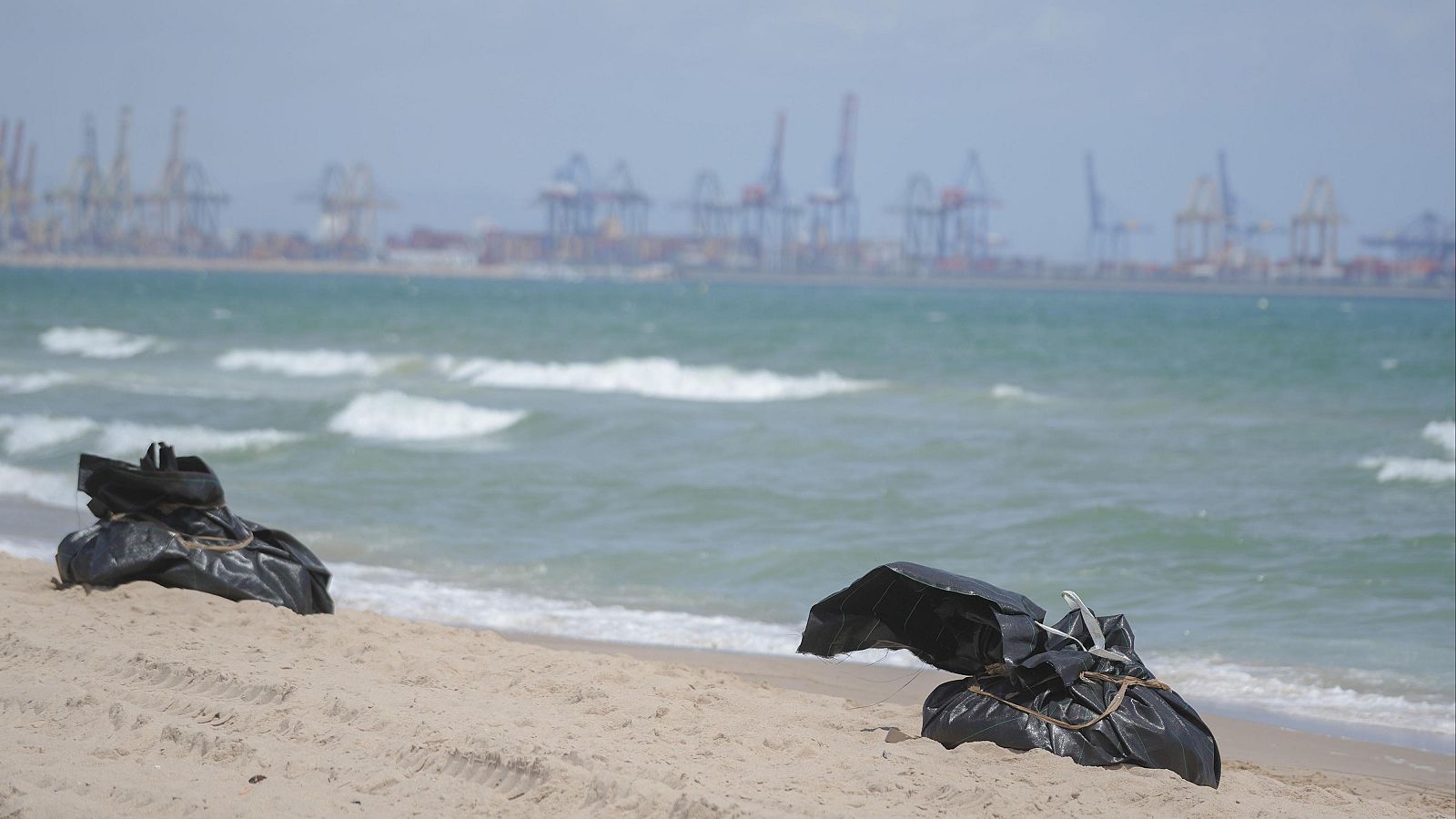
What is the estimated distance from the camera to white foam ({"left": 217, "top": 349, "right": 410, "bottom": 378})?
27.3 m

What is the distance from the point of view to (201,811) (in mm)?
3717

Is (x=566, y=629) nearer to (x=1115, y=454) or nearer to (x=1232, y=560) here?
(x=1232, y=560)

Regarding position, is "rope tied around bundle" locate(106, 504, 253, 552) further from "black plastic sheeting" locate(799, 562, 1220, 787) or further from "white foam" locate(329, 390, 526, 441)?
"white foam" locate(329, 390, 526, 441)

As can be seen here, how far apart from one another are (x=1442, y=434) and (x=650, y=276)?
464 ft

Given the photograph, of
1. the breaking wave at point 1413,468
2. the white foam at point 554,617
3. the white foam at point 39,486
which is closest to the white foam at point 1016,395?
the breaking wave at point 1413,468

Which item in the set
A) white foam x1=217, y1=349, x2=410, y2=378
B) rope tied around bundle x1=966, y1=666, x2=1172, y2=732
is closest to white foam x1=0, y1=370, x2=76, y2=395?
white foam x1=217, y1=349, x2=410, y2=378

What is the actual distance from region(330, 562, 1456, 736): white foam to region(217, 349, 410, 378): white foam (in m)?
19.2

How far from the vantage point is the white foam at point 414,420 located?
16672 mm

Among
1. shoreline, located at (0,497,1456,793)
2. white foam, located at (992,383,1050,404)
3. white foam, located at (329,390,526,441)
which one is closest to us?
shoreline, located at (0,497,1456,793)

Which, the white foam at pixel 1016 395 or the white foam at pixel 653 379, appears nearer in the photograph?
the white foam at pixel 1016 395

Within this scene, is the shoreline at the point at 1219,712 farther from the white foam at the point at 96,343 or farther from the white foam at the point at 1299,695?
the white foam at the point at 96,343

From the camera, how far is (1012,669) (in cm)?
452

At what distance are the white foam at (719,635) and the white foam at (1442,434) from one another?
9804 millimetres

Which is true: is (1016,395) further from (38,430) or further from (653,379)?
(38,430)
